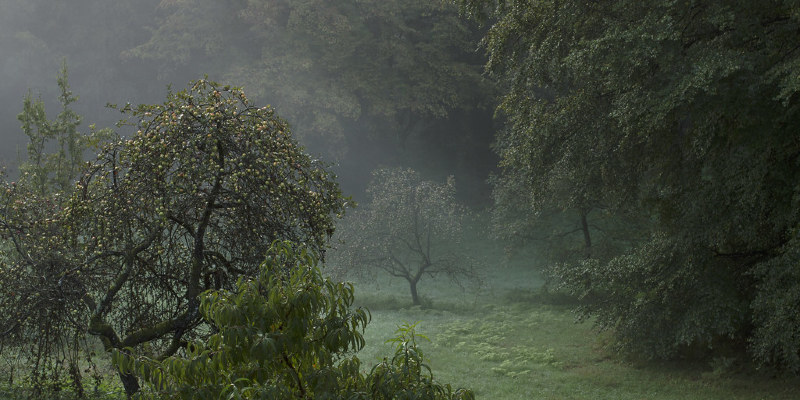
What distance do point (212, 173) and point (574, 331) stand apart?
56.4 ft

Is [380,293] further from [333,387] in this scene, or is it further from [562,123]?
[333,387]

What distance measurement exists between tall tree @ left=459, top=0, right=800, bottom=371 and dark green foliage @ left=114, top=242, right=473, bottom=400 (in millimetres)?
8640

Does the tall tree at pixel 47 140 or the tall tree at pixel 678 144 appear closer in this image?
the tall tree at pixel 678 144

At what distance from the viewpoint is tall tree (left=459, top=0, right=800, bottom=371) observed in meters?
12.2

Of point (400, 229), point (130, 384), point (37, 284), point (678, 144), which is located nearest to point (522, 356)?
point (678, 144)

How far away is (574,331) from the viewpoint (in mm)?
23188

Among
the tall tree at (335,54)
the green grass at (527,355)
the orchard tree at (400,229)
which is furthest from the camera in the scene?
the tall tree at (335,54)

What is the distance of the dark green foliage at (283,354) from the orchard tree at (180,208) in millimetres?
3754

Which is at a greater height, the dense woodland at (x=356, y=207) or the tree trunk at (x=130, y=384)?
the dense woodland at (x=356, y=207)

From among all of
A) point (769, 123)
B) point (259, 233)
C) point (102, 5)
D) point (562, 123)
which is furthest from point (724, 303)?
point (102, 5)

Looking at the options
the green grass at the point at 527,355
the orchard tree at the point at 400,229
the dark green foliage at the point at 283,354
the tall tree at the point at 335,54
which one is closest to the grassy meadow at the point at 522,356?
the green grass at the point at 527,355

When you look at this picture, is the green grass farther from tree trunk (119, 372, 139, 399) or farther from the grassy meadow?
tree trunk (119, 372, 139, 399)

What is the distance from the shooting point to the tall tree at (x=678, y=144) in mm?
12203

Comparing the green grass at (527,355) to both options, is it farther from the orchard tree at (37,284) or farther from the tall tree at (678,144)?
the orchard tree at (37,284)
